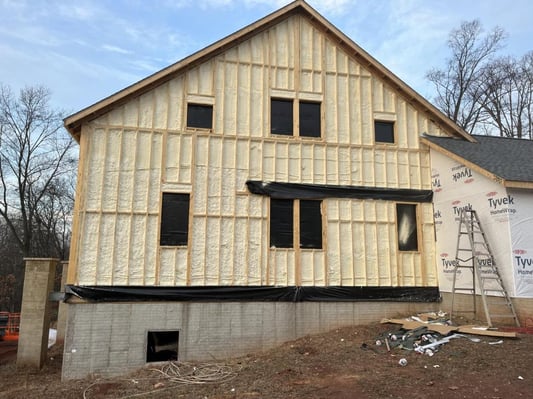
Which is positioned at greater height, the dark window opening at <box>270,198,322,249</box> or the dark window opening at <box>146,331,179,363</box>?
the dark window opening at <box>270,198,322,249</box>

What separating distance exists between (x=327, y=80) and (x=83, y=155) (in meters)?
7.14

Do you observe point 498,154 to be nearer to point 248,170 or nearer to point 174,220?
point 248,170

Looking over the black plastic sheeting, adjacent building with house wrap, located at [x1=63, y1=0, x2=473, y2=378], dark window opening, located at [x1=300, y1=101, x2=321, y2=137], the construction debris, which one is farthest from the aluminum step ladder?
dark window opening, located at [x1=300, y1=101, x2=321, y2=137]

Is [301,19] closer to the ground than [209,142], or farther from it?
farther from it

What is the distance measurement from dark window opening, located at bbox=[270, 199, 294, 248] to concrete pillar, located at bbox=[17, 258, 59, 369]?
6.16 meters

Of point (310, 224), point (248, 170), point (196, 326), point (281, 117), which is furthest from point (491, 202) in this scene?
point (196, 326)

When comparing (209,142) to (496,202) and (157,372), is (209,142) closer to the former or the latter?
(157,372)

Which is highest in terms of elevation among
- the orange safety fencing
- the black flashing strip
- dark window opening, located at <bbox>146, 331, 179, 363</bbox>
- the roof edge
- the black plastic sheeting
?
the roof edge

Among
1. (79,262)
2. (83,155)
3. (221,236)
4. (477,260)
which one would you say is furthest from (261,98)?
(477,260)

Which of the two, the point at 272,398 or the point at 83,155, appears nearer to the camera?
the point at 272,398

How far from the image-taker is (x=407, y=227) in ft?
38.0

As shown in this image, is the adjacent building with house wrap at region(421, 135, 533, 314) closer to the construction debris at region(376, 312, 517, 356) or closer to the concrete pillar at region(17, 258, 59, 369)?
the construction debris at region(376, 312, 517, 356)

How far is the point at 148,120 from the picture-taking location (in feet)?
34.4

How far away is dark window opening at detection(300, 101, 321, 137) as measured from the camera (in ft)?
37.8
